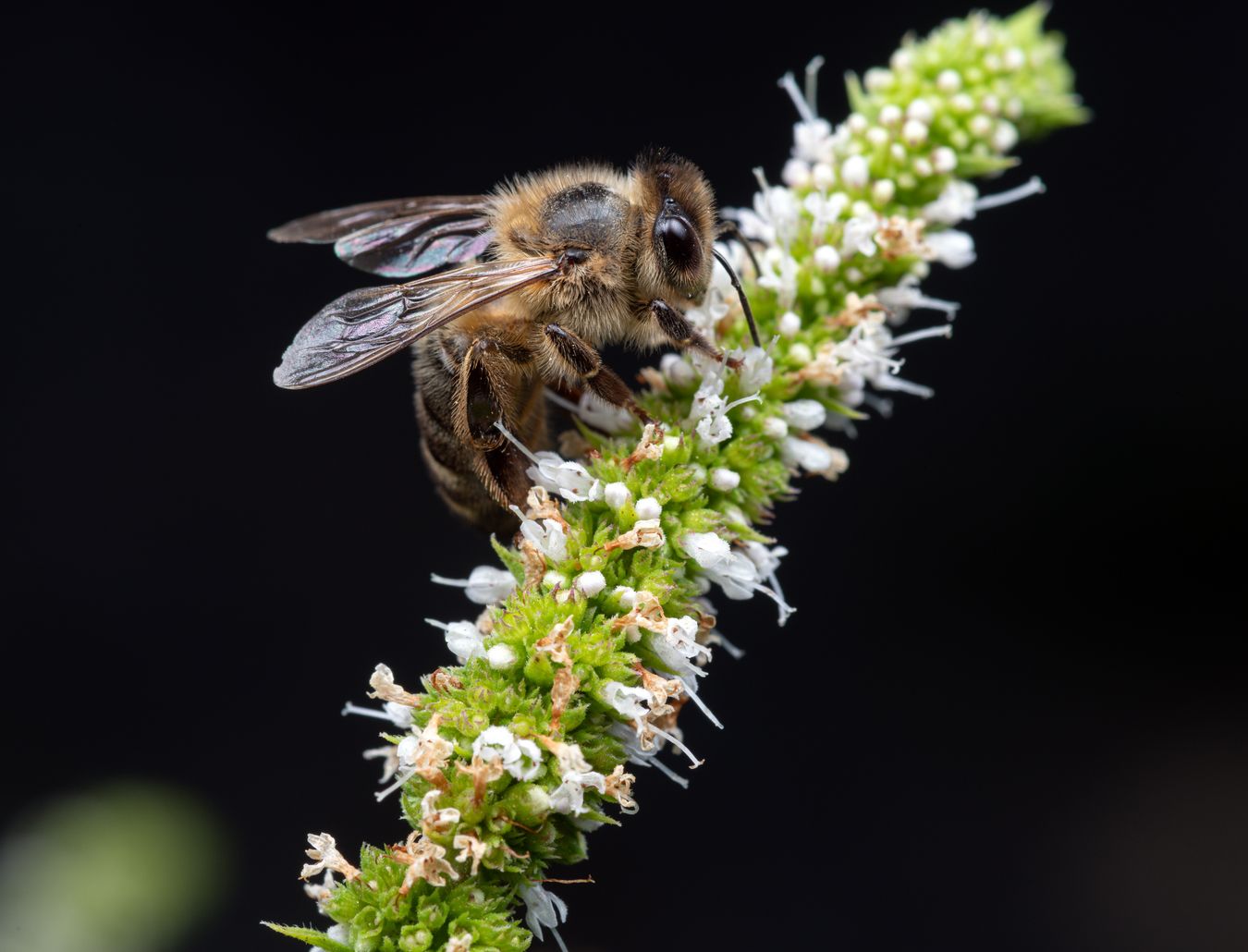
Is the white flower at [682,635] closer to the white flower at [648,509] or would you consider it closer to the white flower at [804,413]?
the white flower at [648,509]

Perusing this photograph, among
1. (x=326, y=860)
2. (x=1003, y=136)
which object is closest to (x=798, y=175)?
(x=1003, y=136)

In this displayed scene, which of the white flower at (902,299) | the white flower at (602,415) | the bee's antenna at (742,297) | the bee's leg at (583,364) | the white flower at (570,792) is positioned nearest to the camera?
the white flower at (570,792)

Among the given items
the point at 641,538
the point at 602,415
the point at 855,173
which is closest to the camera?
the point at 641,538

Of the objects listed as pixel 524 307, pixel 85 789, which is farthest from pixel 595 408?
pixel 85 789

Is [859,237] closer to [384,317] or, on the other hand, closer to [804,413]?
[804,413]

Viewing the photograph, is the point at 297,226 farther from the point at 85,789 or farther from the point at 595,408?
the point at 85,789

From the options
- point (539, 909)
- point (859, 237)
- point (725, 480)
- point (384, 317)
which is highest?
point (384, 317)

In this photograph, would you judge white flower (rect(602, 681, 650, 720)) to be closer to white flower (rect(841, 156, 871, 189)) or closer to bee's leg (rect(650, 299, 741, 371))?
bee's leg (rect(650, 299, 741, 371))

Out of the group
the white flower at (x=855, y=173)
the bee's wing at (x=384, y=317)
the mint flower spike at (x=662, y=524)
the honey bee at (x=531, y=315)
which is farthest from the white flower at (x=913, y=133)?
the bee's wing at (x=384, y=317)

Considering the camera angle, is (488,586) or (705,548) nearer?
(705,548)

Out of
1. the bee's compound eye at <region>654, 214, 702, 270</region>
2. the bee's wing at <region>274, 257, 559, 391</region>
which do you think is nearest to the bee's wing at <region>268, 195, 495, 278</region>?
the bee's wing at <region>274, 257, 559, 391</region>
